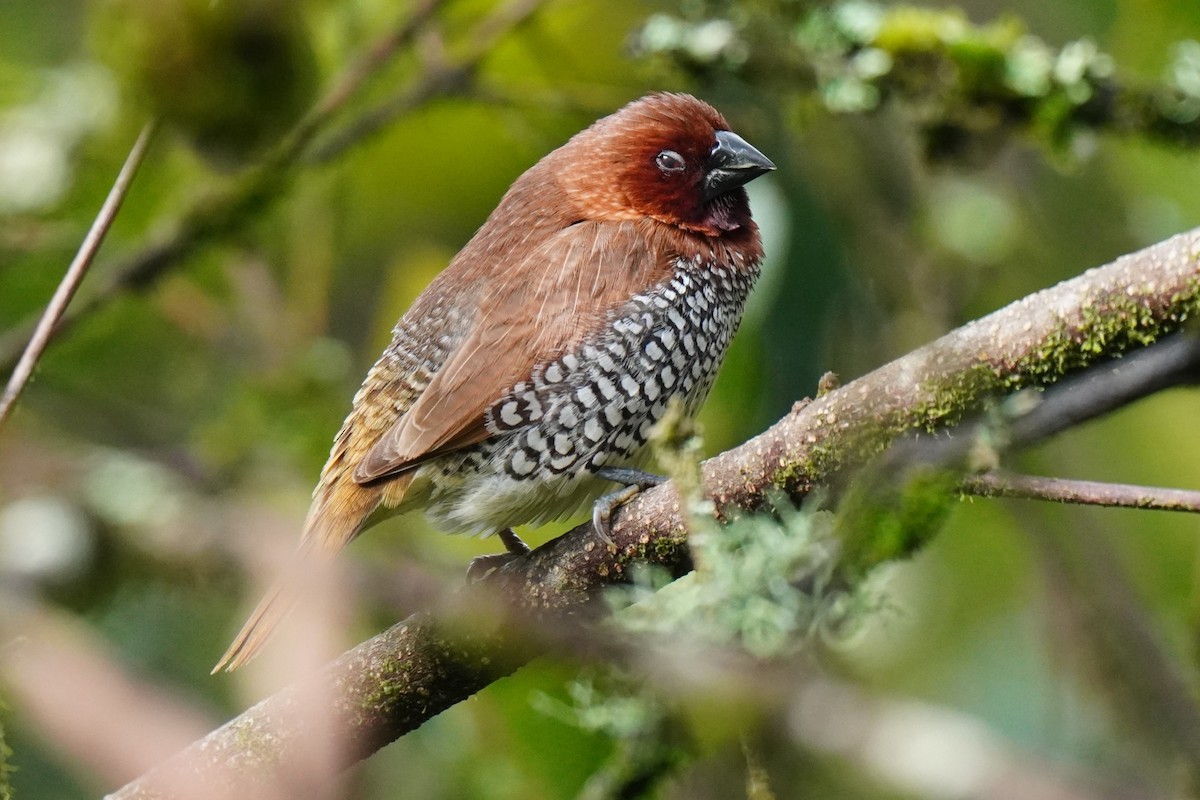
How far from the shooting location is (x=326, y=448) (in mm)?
4414

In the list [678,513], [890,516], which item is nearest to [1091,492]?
[890,516]

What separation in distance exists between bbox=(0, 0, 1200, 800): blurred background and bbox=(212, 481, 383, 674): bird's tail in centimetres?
16

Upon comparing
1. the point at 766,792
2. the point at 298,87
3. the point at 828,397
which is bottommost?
the point at 766,792

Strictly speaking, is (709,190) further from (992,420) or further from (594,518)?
(992,420)

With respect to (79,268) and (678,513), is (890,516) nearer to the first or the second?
(678,513)

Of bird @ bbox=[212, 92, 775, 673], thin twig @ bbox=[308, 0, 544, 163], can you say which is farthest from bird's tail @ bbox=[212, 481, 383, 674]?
thin twig @ bbox=[308, 0, 544, 163]

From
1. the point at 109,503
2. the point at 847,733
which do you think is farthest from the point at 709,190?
the point at 847,733

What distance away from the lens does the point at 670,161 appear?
3488mm

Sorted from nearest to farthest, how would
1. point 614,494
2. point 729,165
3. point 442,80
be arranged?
1. point 614,494
2. point 729,165
3. point 442,80

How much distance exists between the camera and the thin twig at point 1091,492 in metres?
1.67

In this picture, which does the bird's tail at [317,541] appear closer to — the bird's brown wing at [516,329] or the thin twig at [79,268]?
the bird's brown wing at [516,329]

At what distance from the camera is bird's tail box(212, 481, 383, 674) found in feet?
9.76

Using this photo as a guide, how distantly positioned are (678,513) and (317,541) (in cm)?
105

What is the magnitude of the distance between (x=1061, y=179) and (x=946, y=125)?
61.3 inches
